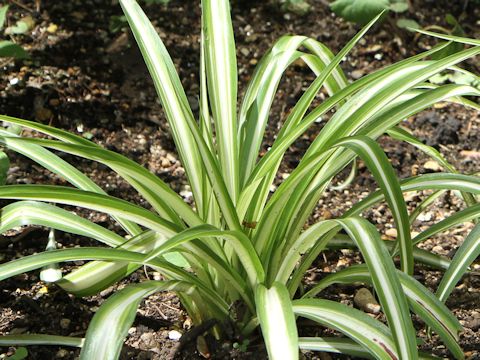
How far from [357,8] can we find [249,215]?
1227mm

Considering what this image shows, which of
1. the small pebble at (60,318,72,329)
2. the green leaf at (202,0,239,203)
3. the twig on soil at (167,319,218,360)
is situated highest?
the green leaf at (202,0,239,203)

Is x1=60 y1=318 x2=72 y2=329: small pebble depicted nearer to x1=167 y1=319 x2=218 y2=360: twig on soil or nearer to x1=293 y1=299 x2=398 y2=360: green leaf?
x1=167 y1=319 x2=218 y2=360: twig on soil

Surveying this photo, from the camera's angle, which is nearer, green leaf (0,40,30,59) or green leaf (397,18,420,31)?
green leaf (0,40,30,59)

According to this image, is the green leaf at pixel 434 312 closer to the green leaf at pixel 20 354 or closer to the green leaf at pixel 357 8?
the green leaf at pixel 20 354

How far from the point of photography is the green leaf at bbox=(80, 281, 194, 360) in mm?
1210

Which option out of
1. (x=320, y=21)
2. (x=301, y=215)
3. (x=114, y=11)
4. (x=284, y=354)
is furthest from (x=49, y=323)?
(x=320, y=21)

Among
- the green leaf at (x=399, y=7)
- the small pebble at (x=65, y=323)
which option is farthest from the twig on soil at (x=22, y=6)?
the small pebble at (x=65, y=323)

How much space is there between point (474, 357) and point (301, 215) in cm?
46

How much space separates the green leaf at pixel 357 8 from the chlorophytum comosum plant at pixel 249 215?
85 cm

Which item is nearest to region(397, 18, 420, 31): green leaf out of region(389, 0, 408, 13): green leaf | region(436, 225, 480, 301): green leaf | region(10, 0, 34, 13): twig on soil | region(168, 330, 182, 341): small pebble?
region(389, 0, 408, 13): green leaf

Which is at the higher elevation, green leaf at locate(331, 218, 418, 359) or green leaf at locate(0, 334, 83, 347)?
green leaf at locate(0, 334, 83, 347)

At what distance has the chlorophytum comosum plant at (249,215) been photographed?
49.5 inches

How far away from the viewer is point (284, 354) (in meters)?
1.17

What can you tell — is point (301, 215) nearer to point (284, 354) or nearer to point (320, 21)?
point (284, 354)
